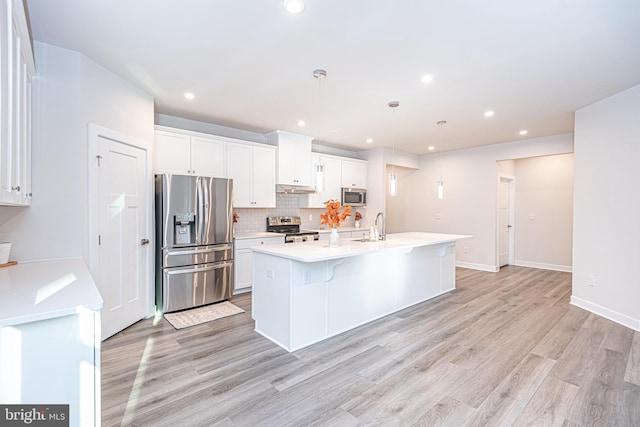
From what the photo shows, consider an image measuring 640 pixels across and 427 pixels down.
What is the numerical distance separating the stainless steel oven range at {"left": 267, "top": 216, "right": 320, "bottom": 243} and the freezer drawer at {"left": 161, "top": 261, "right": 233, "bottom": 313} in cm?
117

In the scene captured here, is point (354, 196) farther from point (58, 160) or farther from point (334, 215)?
point (58, 160)

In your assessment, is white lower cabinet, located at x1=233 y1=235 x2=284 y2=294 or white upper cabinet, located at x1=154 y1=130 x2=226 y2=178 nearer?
white upper cabinet, located at x1=154 y1=130 x2=226 y2=178

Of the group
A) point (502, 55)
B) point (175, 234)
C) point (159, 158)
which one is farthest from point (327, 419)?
point (159, 158)

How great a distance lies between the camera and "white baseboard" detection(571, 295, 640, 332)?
3336 mm

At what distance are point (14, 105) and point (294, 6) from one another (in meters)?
1.80

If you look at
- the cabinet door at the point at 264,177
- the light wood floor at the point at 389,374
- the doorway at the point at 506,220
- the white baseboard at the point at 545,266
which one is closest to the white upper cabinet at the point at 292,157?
the cabinet door at the point at 264,177

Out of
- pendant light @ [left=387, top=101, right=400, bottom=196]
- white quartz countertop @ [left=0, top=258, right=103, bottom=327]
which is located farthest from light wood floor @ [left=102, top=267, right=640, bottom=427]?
pendant light @ [left=387, top=101, right=400, bottom=196]

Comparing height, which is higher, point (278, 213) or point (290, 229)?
point (278, 213)

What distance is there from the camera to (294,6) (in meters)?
1.98

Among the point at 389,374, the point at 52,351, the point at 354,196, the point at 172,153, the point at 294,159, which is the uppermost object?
the point at 294,159

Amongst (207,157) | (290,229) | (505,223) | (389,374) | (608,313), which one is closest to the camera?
(389,374)

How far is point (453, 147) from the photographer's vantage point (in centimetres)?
645

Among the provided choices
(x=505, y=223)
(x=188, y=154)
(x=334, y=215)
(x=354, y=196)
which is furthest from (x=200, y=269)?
(x=505, y=223)

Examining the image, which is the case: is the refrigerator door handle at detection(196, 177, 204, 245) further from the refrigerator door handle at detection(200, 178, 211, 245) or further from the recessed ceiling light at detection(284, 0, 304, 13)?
the recessed ceiling light at detection(284, 0, 304, 13)
